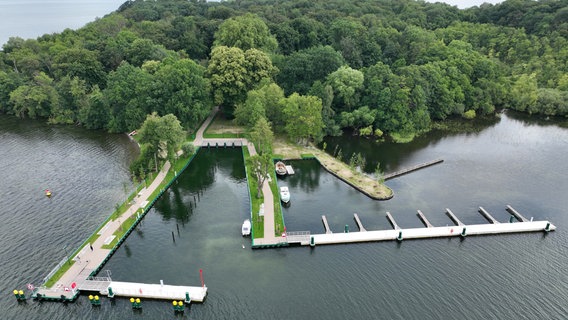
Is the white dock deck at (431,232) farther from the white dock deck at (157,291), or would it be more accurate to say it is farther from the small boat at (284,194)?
the white dock deck at (157,291)

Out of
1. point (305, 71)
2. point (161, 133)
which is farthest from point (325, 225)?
point (305, 71)

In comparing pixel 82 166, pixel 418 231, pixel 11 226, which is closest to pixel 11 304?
pixel 11 226

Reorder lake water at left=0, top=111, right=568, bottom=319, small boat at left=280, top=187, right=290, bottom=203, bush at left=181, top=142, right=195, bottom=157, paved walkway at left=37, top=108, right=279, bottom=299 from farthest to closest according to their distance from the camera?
bush at left=181, top=142, right=195, bottom=157, small boat at left=280, top=187, right=290, bottom=203, paved walkway at left=37, top=108, right=279, bottom=299, lake water at left=0, top=111, right=568, bottom=319

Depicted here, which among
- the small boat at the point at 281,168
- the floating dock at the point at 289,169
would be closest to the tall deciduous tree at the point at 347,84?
the floating dock at the point at 289,169

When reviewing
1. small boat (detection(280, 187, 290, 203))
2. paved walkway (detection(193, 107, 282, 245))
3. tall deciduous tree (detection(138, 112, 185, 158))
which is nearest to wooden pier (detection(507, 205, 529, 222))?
small boat (detection(280, 187, 290, 203))

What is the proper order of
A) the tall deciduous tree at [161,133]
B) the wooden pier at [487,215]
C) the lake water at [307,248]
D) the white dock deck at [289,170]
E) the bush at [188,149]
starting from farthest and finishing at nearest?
the bush at [188,149] → the white dock deck at [289,170] → the tall deciduous tree at [161,133] → the wooden pier at [487,215] → the lake water at [307,248]

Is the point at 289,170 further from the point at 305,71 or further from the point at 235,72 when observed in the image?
the point at 305,71

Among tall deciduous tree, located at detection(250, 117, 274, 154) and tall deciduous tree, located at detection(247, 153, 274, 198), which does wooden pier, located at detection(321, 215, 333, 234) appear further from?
tall deciduous tree, located at detection(250, 117, 274, 154)
